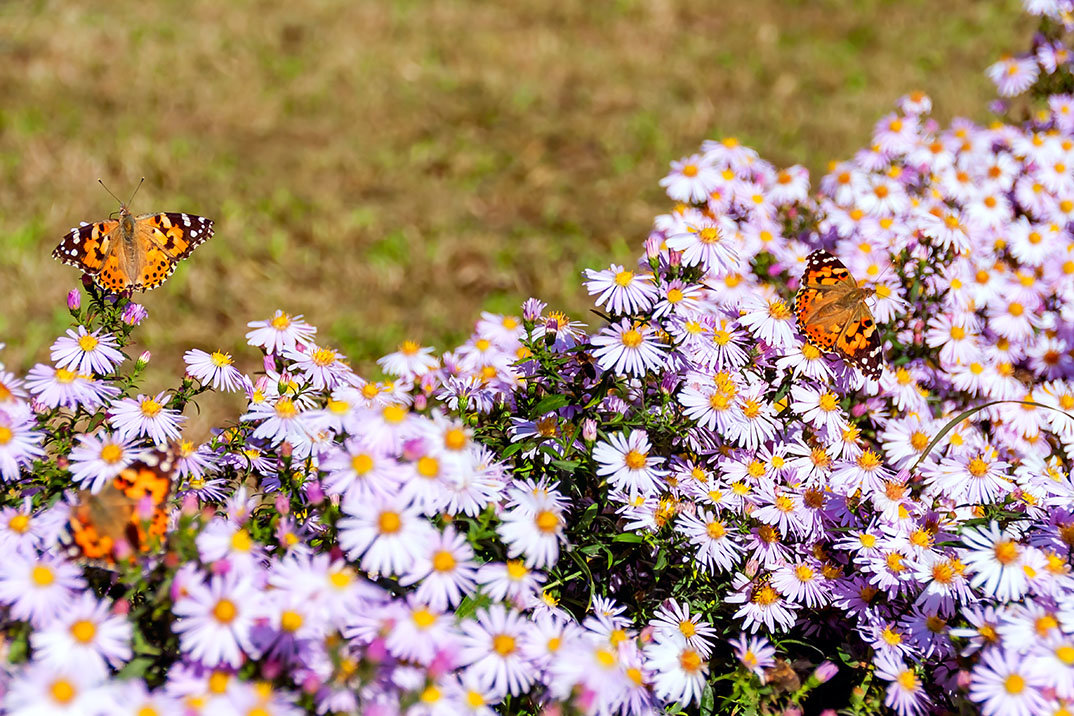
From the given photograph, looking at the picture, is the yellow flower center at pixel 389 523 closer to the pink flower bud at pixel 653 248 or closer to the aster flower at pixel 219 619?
the aster flower at pixel 219 619

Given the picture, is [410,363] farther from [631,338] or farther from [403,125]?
[403,125]

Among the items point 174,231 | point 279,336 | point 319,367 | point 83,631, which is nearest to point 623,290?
point 319,367

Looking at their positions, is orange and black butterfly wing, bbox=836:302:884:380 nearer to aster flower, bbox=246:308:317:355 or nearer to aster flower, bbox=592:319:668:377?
aster flower, bbox=592:319:668:377

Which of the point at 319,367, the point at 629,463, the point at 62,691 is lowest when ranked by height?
the point at 62,691

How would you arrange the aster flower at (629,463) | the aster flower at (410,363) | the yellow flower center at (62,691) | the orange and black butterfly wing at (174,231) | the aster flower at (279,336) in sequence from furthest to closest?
the orange and black butterfly wing at (174,231), the aster flower at (410,363), the aster flower at (279,336), the aster flower at (629,463), the yellow flower center at (62,691)

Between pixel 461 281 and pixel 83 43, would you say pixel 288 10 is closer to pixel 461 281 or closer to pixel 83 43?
pixel 83 43

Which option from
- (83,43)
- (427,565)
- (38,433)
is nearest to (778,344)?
(427,565)

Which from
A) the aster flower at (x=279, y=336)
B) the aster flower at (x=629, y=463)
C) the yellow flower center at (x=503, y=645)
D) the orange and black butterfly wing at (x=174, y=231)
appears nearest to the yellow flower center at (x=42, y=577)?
the yellow flower center at (x=503, y=645)

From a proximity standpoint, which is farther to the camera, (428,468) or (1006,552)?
(1006,552)
